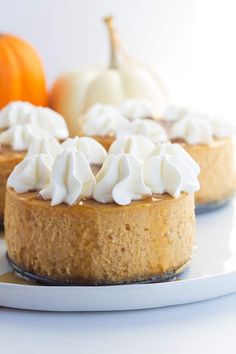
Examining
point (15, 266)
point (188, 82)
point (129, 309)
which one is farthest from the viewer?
point (188, 82)

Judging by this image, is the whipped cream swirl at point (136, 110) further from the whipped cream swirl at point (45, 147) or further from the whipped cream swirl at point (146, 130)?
the whipped cream swirl at point (45, 147)

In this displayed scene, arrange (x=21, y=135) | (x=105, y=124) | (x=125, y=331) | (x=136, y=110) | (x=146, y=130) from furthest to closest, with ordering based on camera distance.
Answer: (x=136, y=110), (x=105, y=124), (x=146, y=130), (x=21, y=135), (x=125, y=331)

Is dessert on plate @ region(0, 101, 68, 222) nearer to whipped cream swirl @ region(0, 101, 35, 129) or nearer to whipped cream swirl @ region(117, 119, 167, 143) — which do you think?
whipped cream swirl @ region(0, 101, 35, 129)

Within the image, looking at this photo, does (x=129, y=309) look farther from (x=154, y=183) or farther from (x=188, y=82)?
(x=188, y=82)

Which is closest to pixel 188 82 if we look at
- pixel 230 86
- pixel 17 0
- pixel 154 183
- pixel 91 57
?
pixel 230 86

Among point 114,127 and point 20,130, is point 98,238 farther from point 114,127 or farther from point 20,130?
point 114,127

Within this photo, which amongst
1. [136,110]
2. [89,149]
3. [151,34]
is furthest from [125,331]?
[151,34]
